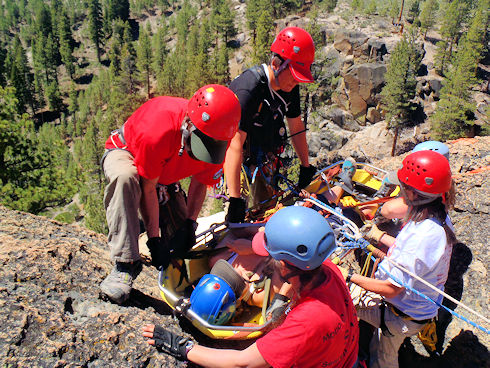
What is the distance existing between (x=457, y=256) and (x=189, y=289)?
3.36 metres

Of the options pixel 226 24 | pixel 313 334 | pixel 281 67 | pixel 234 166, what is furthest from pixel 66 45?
pixel 313 334

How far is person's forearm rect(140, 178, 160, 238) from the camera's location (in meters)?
3.04

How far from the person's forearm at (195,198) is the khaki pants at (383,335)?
1938mm

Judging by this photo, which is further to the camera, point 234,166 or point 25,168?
point 25,168

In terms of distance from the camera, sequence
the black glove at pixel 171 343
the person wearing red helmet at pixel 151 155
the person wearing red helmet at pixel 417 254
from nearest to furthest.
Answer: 1. the black glove at pixel 171 343
2. the person wearing red helmet at pixel 151 155
3. the person wearing red helmet at pixel 417 254

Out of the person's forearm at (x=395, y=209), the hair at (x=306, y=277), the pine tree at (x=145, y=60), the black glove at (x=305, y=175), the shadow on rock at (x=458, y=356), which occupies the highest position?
the hair at (x=306, y=277)

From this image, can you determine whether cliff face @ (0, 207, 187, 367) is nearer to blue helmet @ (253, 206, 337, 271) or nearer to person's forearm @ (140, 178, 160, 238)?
person's forearm @ (140, 178, 160, 238)

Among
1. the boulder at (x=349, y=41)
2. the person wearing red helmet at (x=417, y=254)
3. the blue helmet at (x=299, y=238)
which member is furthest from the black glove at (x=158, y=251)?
the boulder at (x=349, y=41)

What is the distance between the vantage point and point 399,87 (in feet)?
114

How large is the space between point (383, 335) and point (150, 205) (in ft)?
8.35

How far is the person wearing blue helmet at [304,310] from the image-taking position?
2158mm

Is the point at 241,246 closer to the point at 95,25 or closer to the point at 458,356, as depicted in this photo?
the point at 458,356

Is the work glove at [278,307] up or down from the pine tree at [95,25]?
up

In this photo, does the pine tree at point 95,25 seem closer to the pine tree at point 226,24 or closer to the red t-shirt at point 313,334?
the pine tree at point 226,24
